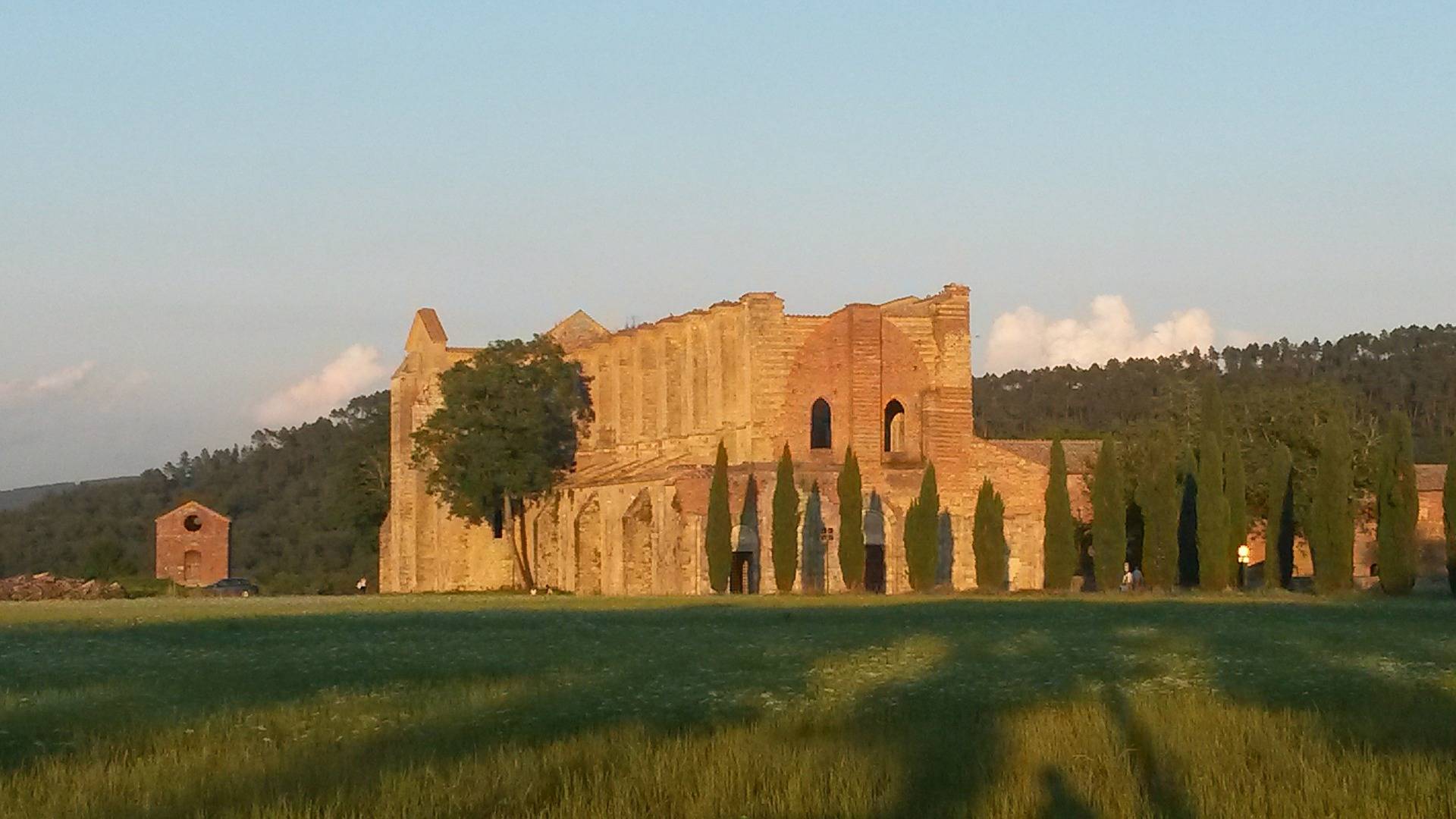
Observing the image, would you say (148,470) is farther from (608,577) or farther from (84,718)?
(84,718)

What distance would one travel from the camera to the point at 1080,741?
14.3 meters

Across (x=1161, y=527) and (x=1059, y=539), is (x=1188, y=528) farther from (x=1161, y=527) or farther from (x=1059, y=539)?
(x=1059, y=539)

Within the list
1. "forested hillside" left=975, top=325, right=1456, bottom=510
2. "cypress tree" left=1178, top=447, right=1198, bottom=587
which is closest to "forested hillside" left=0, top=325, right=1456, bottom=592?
"forested hillside" left=975, top=325, right=1456, bottom=510

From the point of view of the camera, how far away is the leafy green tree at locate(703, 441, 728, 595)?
5153 cm

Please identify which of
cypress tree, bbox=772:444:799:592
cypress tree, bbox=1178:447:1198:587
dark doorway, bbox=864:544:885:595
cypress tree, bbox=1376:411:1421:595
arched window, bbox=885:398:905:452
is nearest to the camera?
cypress tree, bbox=1376:411:1421:595

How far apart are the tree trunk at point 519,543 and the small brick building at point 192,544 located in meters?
19.3

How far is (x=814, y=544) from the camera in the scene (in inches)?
2116

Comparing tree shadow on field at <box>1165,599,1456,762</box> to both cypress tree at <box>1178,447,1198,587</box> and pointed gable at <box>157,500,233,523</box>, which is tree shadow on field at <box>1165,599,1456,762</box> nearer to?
cypress tree at <box>1178,447,1198,587</box>

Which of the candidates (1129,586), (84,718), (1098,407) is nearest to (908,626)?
(84,718)

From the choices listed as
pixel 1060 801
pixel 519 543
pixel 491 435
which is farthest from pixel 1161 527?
pixel 1060 801

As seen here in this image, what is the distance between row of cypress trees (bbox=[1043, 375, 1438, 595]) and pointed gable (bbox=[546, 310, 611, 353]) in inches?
1129

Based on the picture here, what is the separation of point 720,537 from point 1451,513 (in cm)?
1808

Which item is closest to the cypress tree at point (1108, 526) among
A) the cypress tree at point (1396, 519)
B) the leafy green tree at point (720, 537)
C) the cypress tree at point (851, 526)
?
the cypress tree at point (851, 526)

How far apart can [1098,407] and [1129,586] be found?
222ft
